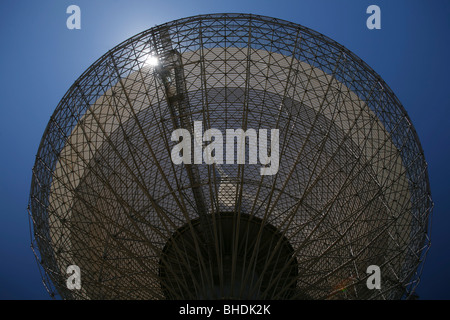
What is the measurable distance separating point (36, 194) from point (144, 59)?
8.85 meters

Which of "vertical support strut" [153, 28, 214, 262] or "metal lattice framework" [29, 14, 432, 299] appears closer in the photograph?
"metal lattice framework" [29, 14, 432, 299]

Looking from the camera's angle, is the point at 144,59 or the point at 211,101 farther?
the point at 211,101

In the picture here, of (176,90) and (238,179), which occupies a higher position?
(176,90)

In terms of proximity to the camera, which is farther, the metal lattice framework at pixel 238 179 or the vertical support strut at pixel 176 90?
the vertical support strut at pixel 176 90

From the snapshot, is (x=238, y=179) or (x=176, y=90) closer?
(x=238, y=179)

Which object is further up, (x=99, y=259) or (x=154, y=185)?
(x=154, y=185)

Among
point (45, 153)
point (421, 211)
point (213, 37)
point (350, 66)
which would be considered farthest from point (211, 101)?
point (421, 211)
